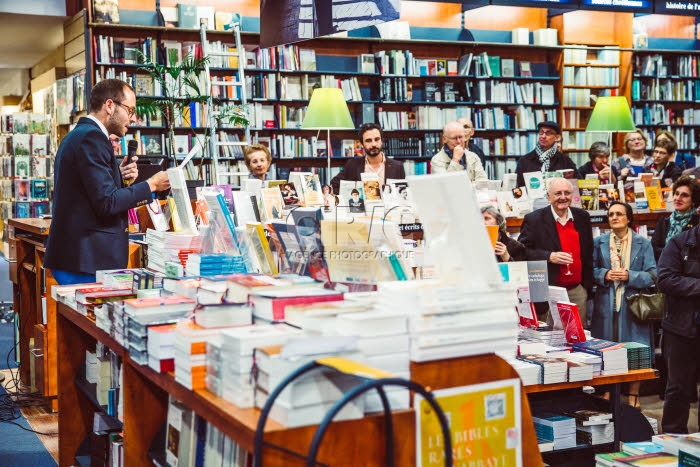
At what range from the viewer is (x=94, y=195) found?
3732 mm

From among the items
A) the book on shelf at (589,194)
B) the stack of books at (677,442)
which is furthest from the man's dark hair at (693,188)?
the stack of books at (677,442)

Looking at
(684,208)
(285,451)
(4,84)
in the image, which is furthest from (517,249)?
(4,84)

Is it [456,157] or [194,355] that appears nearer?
[194,355]

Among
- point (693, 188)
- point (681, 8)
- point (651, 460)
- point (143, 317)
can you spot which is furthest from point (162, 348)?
point (681, 8)

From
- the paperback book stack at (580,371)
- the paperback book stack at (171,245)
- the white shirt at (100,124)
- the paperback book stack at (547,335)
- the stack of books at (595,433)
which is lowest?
the stack of books at (595,433)

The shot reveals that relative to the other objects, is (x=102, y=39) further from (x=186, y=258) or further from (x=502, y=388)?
(x=502, y=388)

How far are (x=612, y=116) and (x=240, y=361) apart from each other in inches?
285

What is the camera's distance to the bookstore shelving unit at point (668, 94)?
11.9 metres

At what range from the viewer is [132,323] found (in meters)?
2.44

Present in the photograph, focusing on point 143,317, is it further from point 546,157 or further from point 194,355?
point 546,157

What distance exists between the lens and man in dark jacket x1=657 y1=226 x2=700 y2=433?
457cm

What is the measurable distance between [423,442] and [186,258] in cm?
173

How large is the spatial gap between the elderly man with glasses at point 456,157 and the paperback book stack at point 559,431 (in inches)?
157

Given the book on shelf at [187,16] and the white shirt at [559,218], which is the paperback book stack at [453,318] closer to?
the white shirt at [559,218]
